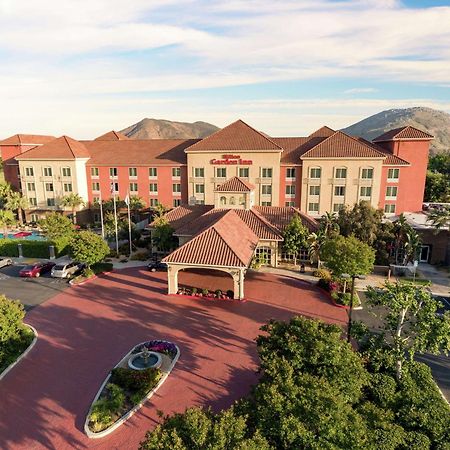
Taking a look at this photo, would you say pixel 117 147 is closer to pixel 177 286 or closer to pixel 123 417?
pixel 177 286

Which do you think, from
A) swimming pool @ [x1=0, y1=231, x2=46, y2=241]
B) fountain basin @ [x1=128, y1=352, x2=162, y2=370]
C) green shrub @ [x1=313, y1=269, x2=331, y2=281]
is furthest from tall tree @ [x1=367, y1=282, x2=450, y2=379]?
swimming pool @ [x1=0, y1=231, x2=46, y2=241]

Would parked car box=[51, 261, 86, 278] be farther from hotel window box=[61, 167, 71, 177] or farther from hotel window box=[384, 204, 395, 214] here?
hotel window box=[384, 204, 395, 214]

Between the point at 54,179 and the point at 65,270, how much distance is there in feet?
101

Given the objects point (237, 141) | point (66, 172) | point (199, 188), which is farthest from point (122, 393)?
point (66, 172)

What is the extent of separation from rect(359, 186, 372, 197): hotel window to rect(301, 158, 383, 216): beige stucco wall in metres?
0.34

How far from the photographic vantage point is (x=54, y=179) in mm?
62031

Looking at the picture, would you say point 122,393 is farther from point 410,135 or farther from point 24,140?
point 24,140

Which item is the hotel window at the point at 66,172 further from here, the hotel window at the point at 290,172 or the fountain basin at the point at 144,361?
the fountain basin at the point at 144,361

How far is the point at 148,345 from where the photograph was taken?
78.2 feet

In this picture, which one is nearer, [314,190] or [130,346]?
[130,346]

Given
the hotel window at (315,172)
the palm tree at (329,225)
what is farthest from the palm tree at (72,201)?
the palm tree at (329,225)

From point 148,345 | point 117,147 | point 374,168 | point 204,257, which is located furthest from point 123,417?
point 117,147

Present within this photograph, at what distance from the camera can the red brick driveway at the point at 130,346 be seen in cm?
1736

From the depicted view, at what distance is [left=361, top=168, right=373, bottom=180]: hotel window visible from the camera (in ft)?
170
